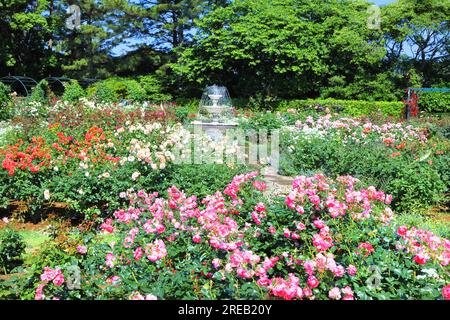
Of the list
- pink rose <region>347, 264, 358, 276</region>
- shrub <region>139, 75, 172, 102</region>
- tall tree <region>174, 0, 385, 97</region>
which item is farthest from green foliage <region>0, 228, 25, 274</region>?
shrub <region>139, 75, 172, 102</region>

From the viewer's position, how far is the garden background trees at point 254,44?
59.8ft

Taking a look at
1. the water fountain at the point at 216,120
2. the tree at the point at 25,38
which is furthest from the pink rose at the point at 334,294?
the tree at the point at 25,38

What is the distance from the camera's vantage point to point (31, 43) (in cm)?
2259

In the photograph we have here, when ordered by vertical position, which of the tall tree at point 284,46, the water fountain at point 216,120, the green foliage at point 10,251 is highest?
the tall tree at point 284,46

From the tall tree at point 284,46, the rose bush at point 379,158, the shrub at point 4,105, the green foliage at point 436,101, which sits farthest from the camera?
the tall tree at point 284,46

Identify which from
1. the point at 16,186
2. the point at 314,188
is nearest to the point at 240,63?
the point at 16,186

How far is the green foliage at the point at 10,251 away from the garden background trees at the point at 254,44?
623 inches

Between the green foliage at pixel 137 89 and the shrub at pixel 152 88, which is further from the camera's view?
the shrub at pixel 152 88

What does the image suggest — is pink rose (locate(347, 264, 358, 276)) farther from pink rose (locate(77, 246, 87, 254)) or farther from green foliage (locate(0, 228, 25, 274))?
green foliage (locate(0, 228, 25, 274))

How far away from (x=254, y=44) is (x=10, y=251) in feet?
52.5

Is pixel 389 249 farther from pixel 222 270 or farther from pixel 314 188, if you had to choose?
pixel 222 270

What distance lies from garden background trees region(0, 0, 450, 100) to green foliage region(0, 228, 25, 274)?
15812 mm

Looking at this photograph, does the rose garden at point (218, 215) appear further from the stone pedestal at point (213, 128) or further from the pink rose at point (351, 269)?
the stone pedestal at point (213, 128)
